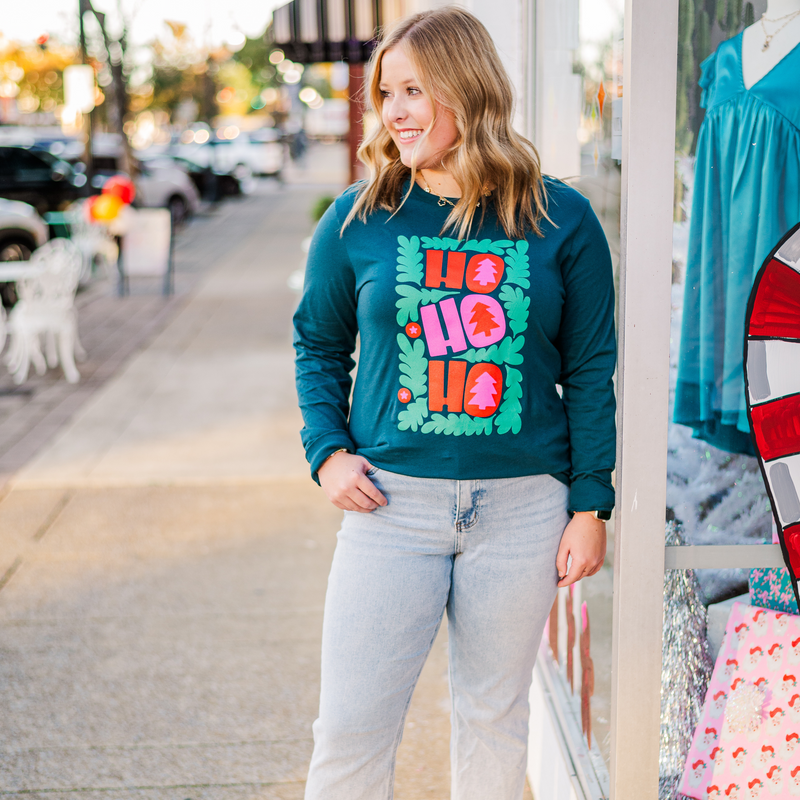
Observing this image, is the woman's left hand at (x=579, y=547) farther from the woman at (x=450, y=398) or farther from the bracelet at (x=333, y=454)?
the bracelet at (x=333, y=454)

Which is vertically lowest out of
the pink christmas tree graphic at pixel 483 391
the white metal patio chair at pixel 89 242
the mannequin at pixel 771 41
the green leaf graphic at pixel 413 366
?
the white metal patio chair at pixel 89 242

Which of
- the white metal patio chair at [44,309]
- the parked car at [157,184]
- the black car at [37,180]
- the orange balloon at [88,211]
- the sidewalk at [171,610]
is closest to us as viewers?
the sidewalk at [171,610]

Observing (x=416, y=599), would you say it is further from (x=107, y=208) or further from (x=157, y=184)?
(x=157, y=184)

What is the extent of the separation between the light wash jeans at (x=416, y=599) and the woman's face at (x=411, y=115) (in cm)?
58

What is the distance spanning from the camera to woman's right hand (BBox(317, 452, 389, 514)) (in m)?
1.74

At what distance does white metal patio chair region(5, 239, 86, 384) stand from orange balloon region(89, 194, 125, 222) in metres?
3.17

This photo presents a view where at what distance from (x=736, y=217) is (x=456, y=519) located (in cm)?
85

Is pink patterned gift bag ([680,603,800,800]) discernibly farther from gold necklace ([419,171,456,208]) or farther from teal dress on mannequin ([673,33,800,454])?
gold necklace ([419,171,456,208])

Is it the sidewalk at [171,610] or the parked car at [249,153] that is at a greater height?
the parked car at [249,153]

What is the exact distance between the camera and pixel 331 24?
897 centimetres

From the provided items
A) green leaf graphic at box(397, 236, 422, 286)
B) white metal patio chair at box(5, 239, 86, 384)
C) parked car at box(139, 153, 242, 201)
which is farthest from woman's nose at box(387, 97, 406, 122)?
parked car at box(139, 153, 242, 201)

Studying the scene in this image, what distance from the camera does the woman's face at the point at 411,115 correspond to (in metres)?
1.71

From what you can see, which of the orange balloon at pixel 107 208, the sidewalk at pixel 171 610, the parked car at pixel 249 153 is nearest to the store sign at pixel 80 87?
the orange balloon at pixel 107 208

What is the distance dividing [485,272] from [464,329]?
11 cm
